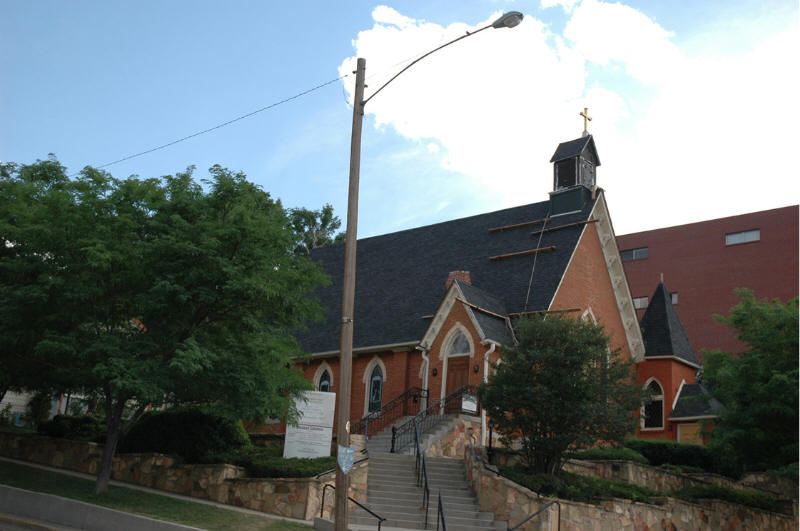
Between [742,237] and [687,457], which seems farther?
[742,237]

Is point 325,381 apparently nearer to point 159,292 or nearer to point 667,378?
point 667,378

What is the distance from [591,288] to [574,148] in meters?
6.63

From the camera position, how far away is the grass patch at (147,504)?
16.2 m

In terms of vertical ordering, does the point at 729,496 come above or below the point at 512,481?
below

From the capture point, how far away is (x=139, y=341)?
682 inches

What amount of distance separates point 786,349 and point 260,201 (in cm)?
1407

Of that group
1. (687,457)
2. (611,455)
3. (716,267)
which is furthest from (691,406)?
(716,267)

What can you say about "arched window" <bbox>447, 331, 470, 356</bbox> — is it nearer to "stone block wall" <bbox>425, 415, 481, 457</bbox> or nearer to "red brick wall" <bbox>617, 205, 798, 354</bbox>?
"stone block wall" <bbox>425, 415, 481, 457</bbox>

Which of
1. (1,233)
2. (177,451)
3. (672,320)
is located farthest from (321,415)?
(672,320)

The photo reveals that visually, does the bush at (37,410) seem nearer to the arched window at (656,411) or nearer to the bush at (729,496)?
the bush at (729,496)

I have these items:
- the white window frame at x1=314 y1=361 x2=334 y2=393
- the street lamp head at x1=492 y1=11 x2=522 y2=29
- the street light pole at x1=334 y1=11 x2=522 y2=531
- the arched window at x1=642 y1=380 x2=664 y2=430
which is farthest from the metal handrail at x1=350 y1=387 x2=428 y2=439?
the street lamp head at x1=492 y1=11 x2=522 y2=29

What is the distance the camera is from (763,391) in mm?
20016

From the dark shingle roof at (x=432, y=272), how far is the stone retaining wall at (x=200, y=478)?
11.7 m

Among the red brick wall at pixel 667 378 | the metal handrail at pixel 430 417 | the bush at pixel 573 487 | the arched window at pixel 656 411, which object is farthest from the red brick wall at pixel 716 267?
the bush at pixel 573 487
